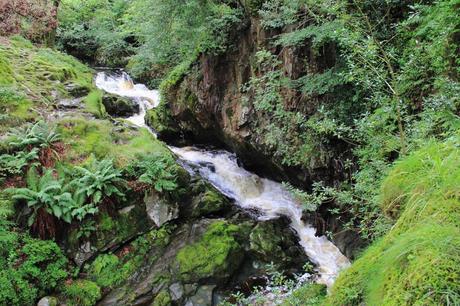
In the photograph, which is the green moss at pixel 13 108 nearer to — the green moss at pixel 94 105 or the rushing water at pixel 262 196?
the green moss at pixel 94 105

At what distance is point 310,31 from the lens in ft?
20.0

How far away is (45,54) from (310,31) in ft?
38.3

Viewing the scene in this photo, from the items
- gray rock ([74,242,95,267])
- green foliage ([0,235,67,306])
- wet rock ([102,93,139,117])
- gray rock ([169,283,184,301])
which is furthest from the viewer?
wet rock ([102,93,139,117])

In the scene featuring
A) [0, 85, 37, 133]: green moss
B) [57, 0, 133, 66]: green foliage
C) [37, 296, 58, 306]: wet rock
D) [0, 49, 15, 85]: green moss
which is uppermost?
[57, 0, 133, 66]: green foliage

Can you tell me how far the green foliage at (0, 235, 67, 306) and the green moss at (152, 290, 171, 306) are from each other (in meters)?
1.81

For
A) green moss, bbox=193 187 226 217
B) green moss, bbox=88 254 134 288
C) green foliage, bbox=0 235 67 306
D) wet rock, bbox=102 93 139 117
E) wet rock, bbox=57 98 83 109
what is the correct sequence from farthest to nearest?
wet rock, bbox=102 93 139 117, wet rock, bbox=57 98 83 109, green moss, bbox=193 187 226 217, green moss, bbox=88 254 134 288, green foliage, bbox=0 235 67 306

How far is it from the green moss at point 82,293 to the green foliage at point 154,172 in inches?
89.1

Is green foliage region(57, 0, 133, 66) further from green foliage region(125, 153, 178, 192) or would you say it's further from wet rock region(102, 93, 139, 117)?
green foliage region(125, 153, 178, 192)

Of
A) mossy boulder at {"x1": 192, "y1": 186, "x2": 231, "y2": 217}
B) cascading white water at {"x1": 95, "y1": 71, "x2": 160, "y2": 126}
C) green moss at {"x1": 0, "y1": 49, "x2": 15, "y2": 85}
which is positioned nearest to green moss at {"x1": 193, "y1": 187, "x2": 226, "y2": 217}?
mossy boulder at {"x1": 192, "y1": 186, "x2": 231, "y2": 217}

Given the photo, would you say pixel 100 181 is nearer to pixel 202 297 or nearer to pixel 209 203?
pixel 209 203

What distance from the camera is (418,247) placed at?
1.58 meters

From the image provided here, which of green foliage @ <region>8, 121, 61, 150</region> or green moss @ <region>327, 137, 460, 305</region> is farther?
green foliage @ <region>8, 121, 61, 150</region>

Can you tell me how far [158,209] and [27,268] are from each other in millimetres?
2663

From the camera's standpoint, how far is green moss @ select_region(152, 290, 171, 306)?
21.2ft
